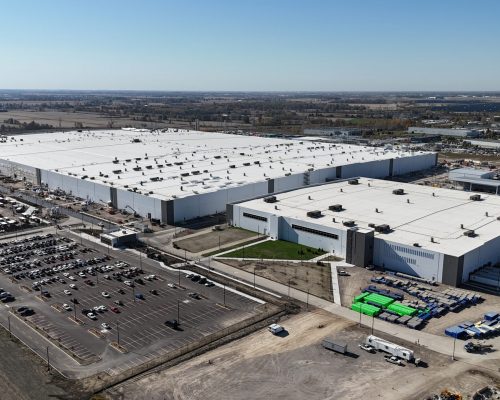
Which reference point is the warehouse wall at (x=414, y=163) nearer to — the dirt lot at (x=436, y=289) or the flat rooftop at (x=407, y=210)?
the flat rooftop at (x=407, y=210)

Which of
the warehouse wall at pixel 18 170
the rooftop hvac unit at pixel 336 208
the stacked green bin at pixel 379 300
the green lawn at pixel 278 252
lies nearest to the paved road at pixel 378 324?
the stacked green bin at pixel 379 300

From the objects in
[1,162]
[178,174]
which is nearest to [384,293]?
[178,174]

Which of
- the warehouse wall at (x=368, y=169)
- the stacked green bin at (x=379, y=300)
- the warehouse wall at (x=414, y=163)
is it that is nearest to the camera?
the stacked green bin at (x=379, y=300)

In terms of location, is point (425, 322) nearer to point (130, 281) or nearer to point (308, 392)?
point (308, 392)

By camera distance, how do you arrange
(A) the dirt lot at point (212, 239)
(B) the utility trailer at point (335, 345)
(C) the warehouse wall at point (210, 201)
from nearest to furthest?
1. (B) the utility trailer at point (335, 345)
2. (A) the dirt lot at point (212, 239)
3. (C) the warehouse wall at point (210, 201)

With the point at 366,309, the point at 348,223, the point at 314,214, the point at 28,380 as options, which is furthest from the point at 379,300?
the point at 28,380
